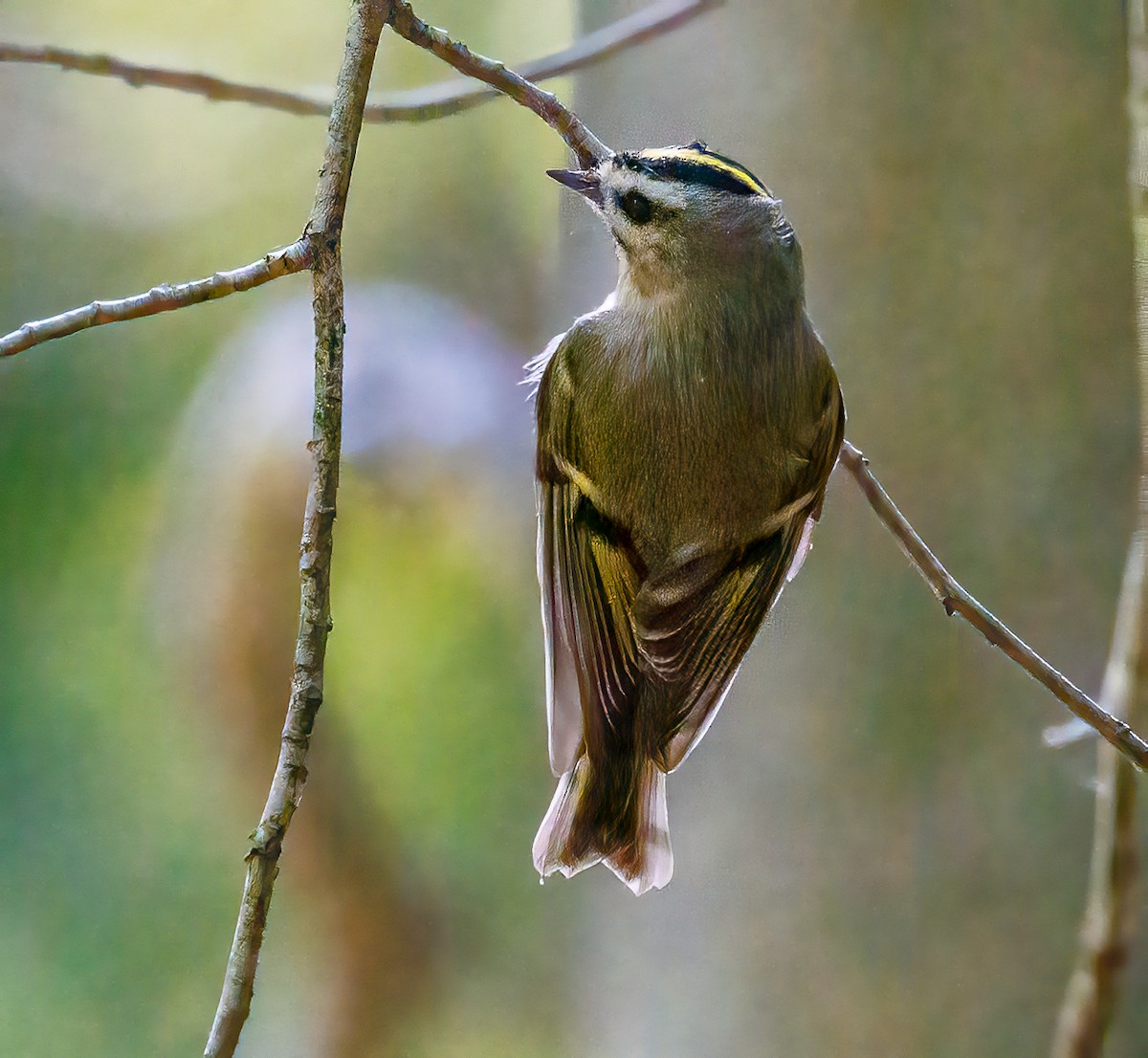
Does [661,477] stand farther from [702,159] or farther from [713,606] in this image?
[702,159]

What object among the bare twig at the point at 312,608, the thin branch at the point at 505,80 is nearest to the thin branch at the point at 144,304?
the bare twig at the point at 312,608

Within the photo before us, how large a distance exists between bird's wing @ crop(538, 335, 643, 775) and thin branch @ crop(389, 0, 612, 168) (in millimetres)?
172

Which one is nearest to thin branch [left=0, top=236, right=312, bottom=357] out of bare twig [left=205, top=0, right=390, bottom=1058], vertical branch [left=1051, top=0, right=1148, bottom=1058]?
bare twig [left=205, top=0, right=390, bottom=1058]

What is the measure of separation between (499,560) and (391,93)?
1.50 feet

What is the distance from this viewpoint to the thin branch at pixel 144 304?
1.59 feet

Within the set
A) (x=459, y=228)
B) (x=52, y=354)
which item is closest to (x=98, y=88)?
(x=52, y=354)

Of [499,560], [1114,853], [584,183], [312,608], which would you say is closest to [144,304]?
[312,608]

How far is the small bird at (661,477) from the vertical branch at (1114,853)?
0.45 metres

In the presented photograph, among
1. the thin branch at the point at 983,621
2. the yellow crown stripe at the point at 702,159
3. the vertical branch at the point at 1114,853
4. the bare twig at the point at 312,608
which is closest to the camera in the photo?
the bare twig at the point at 312,608

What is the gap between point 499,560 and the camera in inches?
41.5

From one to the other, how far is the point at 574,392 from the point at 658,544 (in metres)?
0.13

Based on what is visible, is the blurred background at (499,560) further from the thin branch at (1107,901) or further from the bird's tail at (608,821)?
the bird's tail at (608,821)

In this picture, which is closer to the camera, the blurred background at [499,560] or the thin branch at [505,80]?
the thin branch at [505,80]

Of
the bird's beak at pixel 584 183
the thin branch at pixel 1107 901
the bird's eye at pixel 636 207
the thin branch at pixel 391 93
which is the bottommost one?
the thin branch at pixel 1107 901
